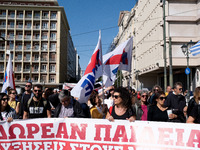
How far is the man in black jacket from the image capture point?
4.28 m

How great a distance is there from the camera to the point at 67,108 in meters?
4.36

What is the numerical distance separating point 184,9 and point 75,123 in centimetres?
2681

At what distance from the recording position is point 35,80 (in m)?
57.7

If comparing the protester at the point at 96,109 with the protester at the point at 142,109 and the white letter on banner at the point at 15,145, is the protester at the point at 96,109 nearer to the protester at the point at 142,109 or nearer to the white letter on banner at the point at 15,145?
the protester at the point at 142,109

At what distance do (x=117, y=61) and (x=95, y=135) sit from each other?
8.96 ft

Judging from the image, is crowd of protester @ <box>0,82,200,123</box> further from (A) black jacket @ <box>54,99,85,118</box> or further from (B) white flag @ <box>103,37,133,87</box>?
(B) white flag @ <box>103,37,133,87</box>

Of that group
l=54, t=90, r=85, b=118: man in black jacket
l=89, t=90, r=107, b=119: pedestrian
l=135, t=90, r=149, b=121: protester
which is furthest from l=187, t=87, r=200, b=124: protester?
l=89, t=90, r=107, b=119: pedestrian

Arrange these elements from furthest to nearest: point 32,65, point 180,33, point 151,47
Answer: point 32,65, point 151,47, point 180,33

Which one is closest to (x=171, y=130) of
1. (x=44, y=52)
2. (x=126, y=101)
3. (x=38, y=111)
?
(x=126, y=101)

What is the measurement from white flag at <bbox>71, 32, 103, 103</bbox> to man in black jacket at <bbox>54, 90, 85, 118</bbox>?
0.52 ft

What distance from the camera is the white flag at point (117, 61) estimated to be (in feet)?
20.0

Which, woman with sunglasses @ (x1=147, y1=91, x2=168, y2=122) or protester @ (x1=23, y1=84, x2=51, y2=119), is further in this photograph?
protester @ (x1=23, y1=84, x2=51, y2=119)

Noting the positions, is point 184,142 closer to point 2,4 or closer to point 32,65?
point 32,65

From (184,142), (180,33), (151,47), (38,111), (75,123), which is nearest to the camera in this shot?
(184,142)
